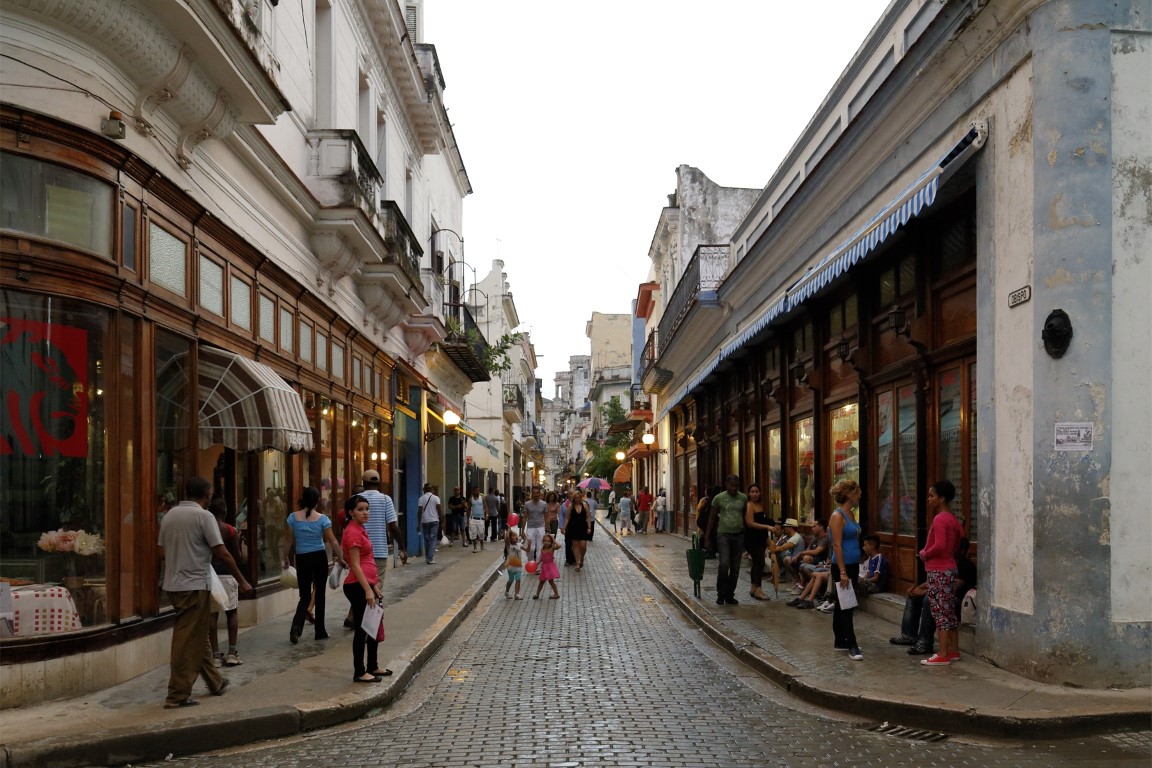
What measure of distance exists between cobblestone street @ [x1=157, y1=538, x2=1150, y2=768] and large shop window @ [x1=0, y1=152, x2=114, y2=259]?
393 centimetres

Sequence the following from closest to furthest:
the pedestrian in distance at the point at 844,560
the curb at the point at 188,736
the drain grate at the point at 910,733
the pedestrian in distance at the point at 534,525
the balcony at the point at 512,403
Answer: the curb at the point at 188,736 → the drain grate at the point at 910,733 → the pedestrian in distance at the point at 844,560 → the pedestrian in distance at the point at 534,525 → the balcony at the point at 512,403

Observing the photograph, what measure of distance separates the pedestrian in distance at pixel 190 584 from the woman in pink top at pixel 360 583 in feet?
3.44

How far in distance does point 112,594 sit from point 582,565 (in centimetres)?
1398

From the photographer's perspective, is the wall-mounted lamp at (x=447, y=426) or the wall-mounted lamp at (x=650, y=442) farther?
the wall-mounted lamp at (x=650, y=442)

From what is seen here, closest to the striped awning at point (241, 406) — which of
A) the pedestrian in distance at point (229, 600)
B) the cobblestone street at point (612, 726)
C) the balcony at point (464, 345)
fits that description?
the pedestrian in distance at point (229, 600)

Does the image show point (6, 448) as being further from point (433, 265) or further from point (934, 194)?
point (433, 265)

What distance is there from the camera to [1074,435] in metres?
7.86

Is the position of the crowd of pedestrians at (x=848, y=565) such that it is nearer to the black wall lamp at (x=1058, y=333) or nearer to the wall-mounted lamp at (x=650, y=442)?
the black wall lamp at (x=1058, y=333)

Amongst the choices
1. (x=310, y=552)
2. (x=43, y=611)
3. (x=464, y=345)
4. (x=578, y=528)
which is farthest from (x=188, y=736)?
(x=464, y=345)

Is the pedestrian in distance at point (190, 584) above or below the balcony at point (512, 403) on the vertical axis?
below

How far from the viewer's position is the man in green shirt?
14.0 meters

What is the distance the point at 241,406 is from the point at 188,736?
476 cm

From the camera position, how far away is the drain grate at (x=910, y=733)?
6906 millimetres

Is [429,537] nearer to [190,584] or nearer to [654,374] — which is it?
[190,584]
